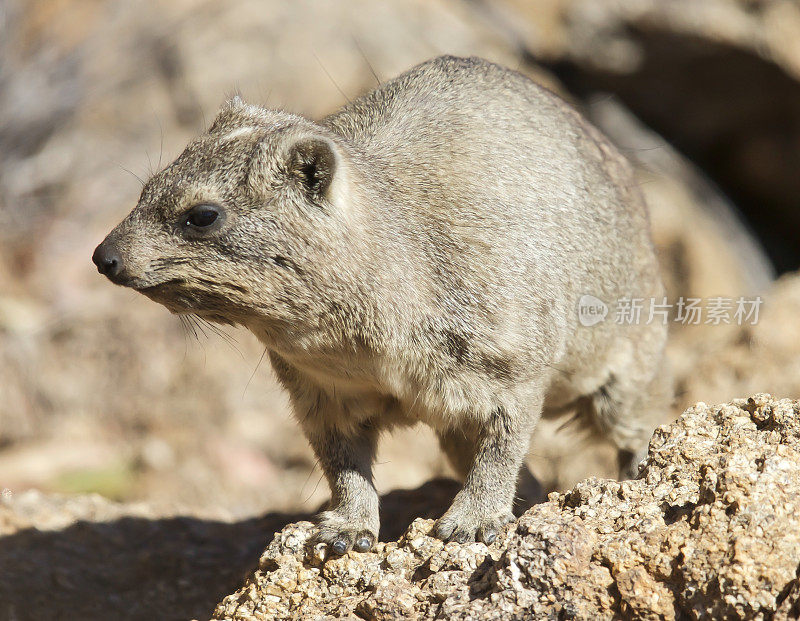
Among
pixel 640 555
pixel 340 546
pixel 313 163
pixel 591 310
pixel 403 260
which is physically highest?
pixel 591 310

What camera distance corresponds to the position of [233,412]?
34.5 feet

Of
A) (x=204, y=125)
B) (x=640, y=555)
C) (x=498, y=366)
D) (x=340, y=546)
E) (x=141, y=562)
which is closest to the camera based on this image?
(x=640, y=555)

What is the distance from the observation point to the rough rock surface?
370cm

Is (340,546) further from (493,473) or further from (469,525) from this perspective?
(493,473)

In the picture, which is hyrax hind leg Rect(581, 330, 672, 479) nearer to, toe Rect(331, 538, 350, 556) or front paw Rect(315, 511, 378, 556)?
front paw Rect(315, 511, 378, 556)

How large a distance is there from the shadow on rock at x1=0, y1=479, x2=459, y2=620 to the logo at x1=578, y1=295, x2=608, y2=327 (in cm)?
148

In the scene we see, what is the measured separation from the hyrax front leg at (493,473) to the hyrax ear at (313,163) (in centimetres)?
147

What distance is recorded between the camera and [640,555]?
3928 millimetres

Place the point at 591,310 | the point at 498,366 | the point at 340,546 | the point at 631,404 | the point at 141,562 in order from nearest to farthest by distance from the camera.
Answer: the point at 340,546
the point at 498,366
the point at 591,310
the point at 141,562
the point at 631,404

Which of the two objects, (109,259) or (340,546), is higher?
(109,259)

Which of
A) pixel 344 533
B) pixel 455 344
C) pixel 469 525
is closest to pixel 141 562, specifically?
pixel 344 533

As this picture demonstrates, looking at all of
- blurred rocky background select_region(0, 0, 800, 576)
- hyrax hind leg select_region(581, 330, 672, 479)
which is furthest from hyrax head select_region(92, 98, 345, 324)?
blurred rocky background select_region(0, 0, 800, 576)

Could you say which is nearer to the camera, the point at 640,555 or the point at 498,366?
the point at 640,555

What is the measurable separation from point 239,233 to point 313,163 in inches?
18.4
